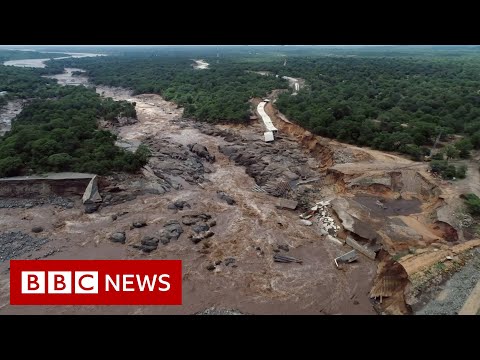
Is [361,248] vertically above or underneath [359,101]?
underneath

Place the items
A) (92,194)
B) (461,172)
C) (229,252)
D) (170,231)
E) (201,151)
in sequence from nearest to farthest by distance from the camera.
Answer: (229,252) → (170,231) → (92,194) → (461,172) → (201,151)

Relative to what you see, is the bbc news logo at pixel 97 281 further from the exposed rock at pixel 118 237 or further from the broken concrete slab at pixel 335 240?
the broken concrete slab at pixel 335 240

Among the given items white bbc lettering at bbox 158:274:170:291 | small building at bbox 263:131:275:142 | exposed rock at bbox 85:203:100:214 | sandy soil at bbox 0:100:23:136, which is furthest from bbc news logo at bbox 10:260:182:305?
sandy soil at bbox 0:100:23:136

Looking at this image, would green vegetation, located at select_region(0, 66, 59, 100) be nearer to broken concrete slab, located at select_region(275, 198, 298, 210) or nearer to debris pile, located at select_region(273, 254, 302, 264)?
broken concrete slab, located at select_region(275, 198, 298, 210)

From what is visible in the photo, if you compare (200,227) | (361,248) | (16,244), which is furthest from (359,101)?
(16,244)

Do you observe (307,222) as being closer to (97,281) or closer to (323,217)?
(323,217)

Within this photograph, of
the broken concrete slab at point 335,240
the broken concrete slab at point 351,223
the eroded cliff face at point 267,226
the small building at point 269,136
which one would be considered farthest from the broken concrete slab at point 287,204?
the small building at point 269,136

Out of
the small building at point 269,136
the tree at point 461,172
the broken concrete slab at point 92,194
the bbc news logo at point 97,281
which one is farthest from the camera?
the small building at point 269,136

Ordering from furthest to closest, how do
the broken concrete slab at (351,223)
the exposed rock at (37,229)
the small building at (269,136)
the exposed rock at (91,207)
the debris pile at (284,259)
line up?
the small building at (269,136) < the exposed rock at (91,207) < the exposed rock at (37,229) < the broken concrete slab at (351,223) < the debris pile at (284,259)
